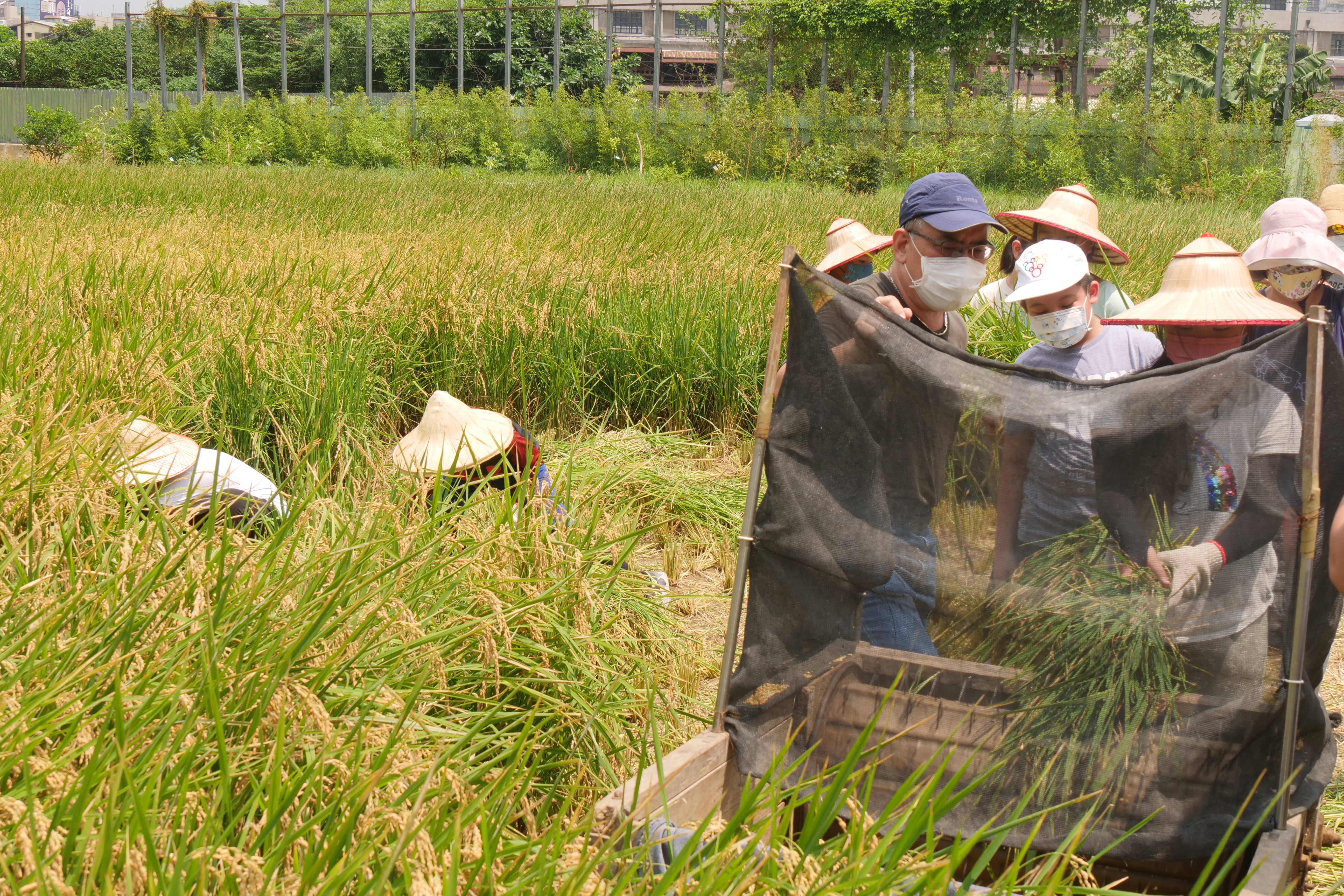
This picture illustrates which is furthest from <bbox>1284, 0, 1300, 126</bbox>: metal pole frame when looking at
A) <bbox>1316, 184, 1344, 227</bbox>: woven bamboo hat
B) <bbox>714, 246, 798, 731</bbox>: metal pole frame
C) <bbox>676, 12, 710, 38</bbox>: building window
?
<bbox>676, 12, 710, 38</bbox>: building window

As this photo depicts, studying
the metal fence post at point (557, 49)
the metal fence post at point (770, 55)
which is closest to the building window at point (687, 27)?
the metal fence post at point (557, 49)

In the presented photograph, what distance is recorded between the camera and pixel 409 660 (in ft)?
7.69

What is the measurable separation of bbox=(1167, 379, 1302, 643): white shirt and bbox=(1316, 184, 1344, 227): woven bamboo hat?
102 inches

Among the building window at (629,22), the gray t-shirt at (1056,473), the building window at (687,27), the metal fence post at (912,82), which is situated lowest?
the gray t-shirt at (1056,473)

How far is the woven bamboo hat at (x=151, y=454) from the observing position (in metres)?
2.83

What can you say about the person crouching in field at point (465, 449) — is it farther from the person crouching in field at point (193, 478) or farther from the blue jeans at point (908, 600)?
the blue jeans at point (908, 600)

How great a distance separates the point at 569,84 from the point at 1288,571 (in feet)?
133

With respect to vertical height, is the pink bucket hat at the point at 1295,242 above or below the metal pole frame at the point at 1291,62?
below

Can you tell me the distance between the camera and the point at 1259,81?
102 feet

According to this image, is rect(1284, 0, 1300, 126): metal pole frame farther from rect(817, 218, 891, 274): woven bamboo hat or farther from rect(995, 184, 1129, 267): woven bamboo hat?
rect(817, 218, 891, 274): woven bamboo hat

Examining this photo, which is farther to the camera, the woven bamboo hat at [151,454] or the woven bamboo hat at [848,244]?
the woven bamboo hat at [848,244]

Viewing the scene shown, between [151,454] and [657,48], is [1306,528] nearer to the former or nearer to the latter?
[151,454]

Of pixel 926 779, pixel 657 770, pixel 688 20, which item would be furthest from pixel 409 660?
pixel 688 20

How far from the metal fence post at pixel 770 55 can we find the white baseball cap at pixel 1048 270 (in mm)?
24884
